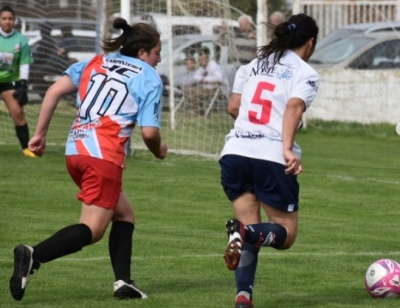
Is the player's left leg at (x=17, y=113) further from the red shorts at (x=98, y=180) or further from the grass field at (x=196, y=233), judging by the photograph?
the red shorts at (x=98, y=180)

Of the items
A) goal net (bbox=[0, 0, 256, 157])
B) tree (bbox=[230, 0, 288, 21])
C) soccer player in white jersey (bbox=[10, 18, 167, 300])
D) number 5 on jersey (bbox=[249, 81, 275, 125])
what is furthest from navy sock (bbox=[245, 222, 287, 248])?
tree (bbox=[230, 0, 288, 21])

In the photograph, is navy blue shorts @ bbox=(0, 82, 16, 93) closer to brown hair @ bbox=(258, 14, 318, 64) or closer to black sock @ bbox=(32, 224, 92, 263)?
black sock @ bbox=(32, 224, 92, 263)

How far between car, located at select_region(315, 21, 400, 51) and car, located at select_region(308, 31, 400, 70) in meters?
0.29

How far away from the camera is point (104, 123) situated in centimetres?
738

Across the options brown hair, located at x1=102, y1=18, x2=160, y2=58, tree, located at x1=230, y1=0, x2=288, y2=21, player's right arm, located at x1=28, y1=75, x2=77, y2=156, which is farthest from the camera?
tree, located at x1=230, y1=0, x2=288, y2=21

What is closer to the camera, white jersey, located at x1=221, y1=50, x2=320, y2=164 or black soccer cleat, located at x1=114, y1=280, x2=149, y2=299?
white jersey, located at x1=221, y1=50, x2=320, y2=164

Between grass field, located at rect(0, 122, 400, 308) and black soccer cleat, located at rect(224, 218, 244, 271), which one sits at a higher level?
black soccer cleat, located at rect(224, 218, 244, 271)

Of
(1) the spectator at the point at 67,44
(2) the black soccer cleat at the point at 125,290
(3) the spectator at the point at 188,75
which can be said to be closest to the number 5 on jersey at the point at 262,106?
(2) the black soccer cleat at the point at 125,290

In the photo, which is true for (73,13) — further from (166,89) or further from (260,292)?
(260,292)

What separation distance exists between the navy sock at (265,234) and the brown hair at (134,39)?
51.9 inches

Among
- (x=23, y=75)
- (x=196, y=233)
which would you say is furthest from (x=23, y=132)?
(x=196, y=233)

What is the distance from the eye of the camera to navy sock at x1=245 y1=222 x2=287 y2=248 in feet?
22.7

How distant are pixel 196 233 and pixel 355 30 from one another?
46.6 feet

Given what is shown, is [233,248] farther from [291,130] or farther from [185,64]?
[185,64]
